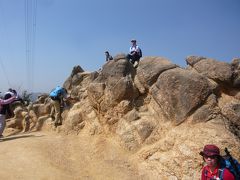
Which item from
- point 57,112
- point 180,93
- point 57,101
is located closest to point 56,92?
point 57,101

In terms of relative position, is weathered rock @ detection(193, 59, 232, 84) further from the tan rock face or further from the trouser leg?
the trouser leg

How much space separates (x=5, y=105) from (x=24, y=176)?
6582mm

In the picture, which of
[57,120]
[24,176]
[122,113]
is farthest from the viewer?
[57,120]

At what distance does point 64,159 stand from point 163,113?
4.83 meters

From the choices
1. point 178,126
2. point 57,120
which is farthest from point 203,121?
point 57,120

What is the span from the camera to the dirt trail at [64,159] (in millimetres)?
10273

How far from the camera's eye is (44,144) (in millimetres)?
12945

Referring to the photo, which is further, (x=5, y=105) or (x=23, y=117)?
(x=23, y=117)

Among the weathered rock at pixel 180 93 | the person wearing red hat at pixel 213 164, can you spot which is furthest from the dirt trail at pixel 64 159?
the person wearing red hat at pixel 213 164

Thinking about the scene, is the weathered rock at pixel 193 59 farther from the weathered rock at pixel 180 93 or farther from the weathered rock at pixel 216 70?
the weathered rock at pixel 180 93

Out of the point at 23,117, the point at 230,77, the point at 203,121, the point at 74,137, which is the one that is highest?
the point at 230,77

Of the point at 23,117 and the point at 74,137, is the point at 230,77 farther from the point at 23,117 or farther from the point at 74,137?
the point at 23,117

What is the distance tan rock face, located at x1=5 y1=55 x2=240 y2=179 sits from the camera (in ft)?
33.8

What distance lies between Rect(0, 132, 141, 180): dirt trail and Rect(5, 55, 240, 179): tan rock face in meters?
0.57
